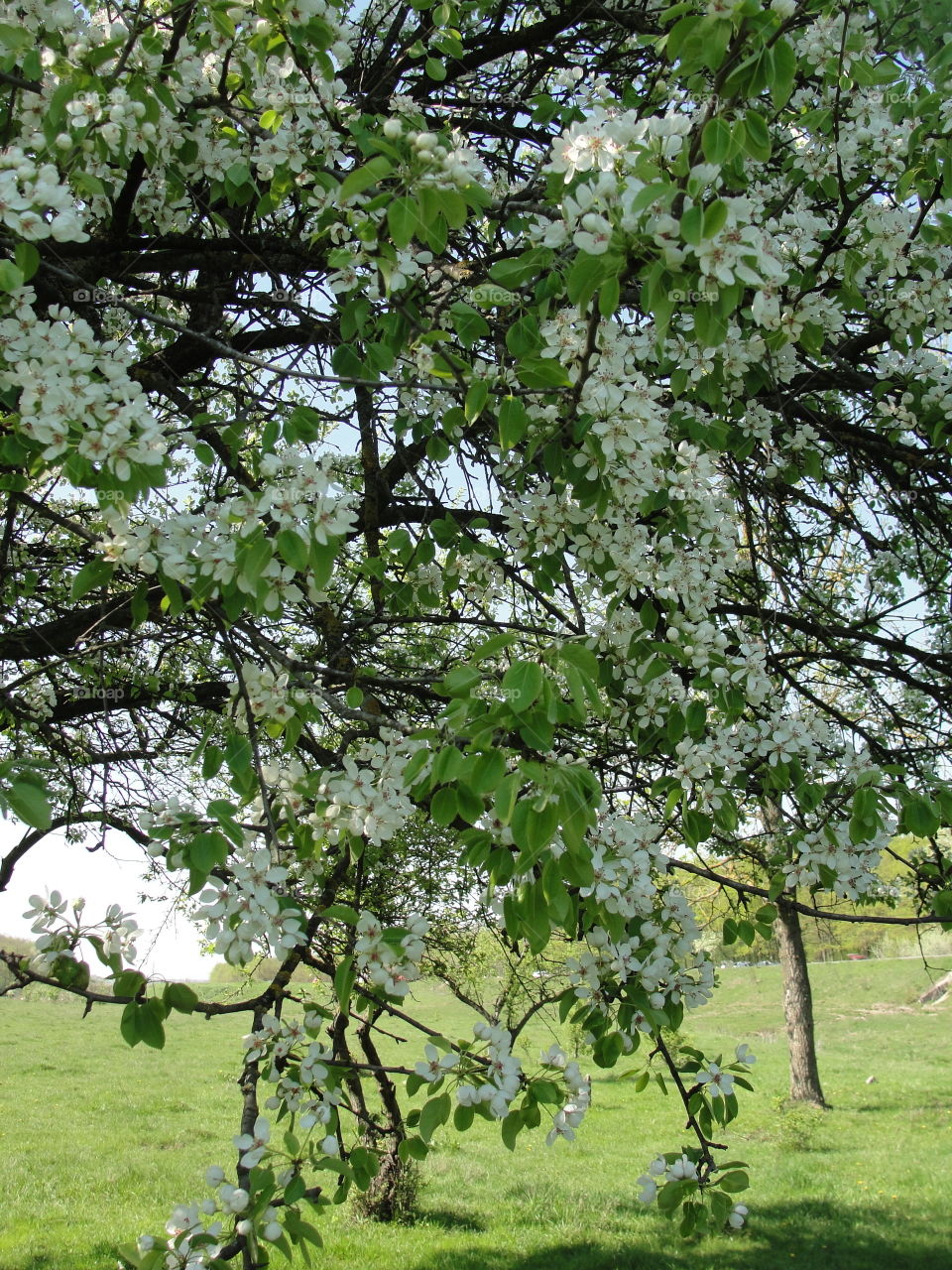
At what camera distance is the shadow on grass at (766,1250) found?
754 cm

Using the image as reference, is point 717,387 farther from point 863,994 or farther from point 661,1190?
point 863,994

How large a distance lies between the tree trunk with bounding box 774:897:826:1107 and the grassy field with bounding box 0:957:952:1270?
0.56 meters

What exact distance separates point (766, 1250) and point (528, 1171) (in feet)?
12.1

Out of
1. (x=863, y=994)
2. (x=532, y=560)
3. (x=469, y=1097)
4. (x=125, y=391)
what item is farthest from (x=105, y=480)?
(x=863, y=994)

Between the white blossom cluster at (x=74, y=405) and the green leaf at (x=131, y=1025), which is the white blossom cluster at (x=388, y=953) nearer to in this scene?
the green leaf at (x=131, y=1025)

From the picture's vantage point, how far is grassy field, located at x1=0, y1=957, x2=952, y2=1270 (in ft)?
25.6

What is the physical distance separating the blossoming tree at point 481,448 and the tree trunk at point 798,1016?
1023 cm

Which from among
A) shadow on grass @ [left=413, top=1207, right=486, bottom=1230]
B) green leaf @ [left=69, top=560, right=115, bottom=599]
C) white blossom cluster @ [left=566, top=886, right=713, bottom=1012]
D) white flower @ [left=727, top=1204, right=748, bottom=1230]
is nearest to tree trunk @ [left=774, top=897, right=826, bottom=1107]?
shadow on grass @ [left=413, top=1207, right=486, bottom=1230]

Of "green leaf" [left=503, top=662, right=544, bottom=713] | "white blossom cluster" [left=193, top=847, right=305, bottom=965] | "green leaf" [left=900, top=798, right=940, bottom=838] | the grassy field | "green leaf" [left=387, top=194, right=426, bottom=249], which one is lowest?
the grassy field

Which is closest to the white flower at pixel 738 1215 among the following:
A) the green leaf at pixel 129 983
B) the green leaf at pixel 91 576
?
the green leaf at pixel 129 983

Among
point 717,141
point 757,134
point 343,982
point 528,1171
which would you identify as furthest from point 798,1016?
point 717,141

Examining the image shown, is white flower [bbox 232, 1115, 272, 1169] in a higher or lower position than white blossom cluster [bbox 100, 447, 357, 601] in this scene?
lower

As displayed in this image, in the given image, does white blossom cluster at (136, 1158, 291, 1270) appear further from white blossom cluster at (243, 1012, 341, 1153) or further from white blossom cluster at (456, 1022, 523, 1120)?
white blossom cluster at (456, 1022, 523, 1120)

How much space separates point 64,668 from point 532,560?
165 inches
